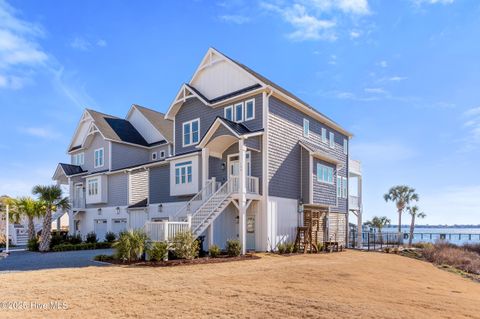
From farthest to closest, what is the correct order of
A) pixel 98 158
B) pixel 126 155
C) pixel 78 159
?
pixel 78 159
pixel 98 158
pixel 126 155

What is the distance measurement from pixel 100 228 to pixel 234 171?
16.9m

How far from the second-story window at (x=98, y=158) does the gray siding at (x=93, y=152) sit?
1.01 feet

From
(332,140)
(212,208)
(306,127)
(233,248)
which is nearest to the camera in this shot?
(233,248)

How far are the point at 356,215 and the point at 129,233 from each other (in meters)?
22.5

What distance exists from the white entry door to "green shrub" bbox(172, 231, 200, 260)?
12674 millimetres

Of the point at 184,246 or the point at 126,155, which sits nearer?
the point at 184,246

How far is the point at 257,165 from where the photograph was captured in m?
20.3

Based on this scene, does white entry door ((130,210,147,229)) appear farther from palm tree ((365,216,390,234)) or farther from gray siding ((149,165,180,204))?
palm tree ((365,216,390,234))

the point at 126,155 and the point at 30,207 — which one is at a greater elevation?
the point at 126,155

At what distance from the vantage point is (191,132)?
24438 mm

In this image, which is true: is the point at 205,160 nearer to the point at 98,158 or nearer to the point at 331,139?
the point at 331,139

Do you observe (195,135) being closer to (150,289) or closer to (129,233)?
(129,233)

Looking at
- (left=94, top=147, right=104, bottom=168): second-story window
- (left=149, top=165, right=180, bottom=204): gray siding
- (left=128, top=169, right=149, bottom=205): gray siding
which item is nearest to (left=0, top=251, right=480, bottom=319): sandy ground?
(left=149, top=165, right=180, bottom=204): gray siding

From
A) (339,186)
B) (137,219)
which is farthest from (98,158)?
(339,186)
